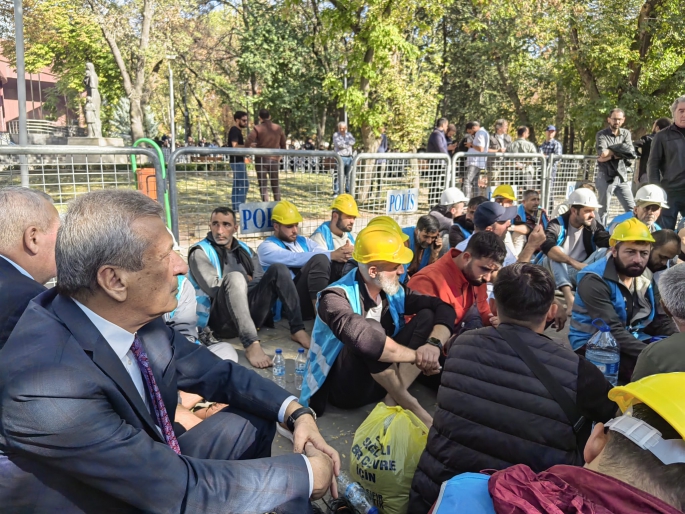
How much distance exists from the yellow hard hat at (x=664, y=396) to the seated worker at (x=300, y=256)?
3976 mm

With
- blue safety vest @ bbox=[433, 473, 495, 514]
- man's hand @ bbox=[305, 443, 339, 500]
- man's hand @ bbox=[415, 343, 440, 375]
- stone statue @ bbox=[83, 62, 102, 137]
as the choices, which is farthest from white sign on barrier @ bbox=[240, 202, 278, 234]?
stone statue @ bbox=[83, 62, 102, 137]

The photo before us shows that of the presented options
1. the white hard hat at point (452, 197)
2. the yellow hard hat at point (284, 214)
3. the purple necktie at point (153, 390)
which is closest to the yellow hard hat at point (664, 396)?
the purple necktie at point (153, 390)

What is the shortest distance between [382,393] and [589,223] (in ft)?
11.5

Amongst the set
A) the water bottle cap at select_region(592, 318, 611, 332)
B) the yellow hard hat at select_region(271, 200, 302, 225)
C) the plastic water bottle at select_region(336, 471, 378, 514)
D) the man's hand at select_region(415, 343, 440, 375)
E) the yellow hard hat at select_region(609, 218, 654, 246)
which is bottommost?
the plastic water bottle at select_region(336, 471, 378, 514)

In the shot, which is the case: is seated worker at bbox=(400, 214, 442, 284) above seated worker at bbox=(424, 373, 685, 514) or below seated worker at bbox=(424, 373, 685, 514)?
below

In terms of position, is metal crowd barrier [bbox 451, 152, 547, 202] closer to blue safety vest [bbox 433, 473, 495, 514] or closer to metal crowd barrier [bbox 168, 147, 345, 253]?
metal crowd barrier [bbox 168, 147, 345, 253]

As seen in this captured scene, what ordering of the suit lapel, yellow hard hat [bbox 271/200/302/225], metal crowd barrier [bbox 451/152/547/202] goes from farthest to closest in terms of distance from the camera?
metal crowd barrier [bbox 451/152/547/202], yellow hard hat [bbox 271/200/302/225], the suit lapel

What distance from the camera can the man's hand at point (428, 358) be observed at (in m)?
3.45

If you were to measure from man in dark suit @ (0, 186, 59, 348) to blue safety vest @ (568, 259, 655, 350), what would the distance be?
11.6 ft

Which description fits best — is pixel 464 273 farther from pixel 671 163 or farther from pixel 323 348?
pixel 671 163

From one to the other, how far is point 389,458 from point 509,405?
0.77m

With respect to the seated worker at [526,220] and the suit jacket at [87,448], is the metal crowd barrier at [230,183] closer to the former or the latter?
the seated worker at [526,220]

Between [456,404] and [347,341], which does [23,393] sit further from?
[347,341]

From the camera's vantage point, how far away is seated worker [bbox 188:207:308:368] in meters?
4.80
